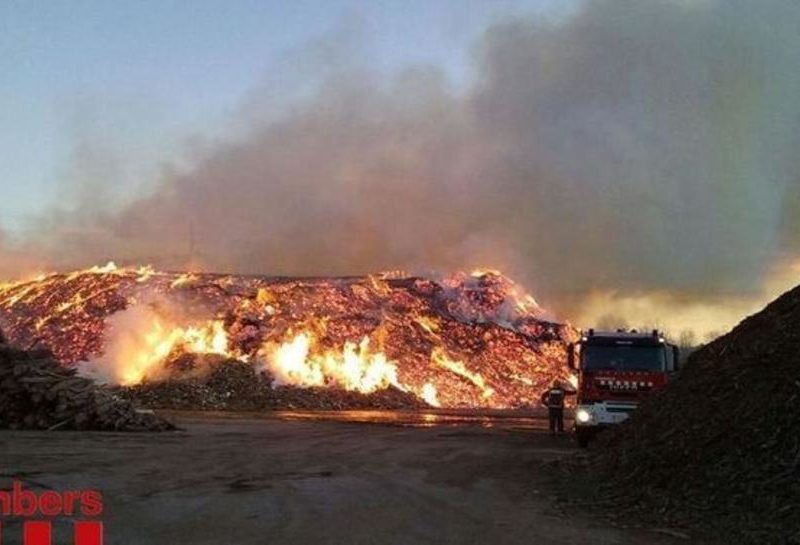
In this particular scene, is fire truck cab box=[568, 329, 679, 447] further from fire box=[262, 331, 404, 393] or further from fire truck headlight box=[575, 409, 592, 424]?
fire box=[262, 331, 404, 393]

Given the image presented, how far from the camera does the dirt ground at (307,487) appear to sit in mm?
9273

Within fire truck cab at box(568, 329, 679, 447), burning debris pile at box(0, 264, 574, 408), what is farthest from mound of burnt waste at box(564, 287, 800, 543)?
burning debris pile at box(0, 264, 574, 408)

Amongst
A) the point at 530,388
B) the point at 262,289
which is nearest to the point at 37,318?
the point at 262,289

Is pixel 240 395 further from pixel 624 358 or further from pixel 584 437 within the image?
pixel 624 358

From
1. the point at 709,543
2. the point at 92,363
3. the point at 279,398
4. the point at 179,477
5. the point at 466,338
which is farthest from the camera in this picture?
the point at 466,338

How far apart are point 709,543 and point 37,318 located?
74.7m

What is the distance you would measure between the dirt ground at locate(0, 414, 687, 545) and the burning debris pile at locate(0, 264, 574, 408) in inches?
1175

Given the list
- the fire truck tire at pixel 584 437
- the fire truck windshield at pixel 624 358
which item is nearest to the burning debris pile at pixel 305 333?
the fire truck tire at pixel 584 437

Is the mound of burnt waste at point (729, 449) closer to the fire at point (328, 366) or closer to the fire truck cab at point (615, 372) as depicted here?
the fire truck cab at point (615, 372)

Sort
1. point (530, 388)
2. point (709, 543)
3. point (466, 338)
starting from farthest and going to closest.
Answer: point (466, 338) < point (530, 388) < point (709, 543)

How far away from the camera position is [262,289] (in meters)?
76.2

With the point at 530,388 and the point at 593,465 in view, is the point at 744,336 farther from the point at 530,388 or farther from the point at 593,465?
the point at 530,388

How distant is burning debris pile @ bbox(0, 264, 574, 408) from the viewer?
199 feet

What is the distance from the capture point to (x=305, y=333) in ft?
222
